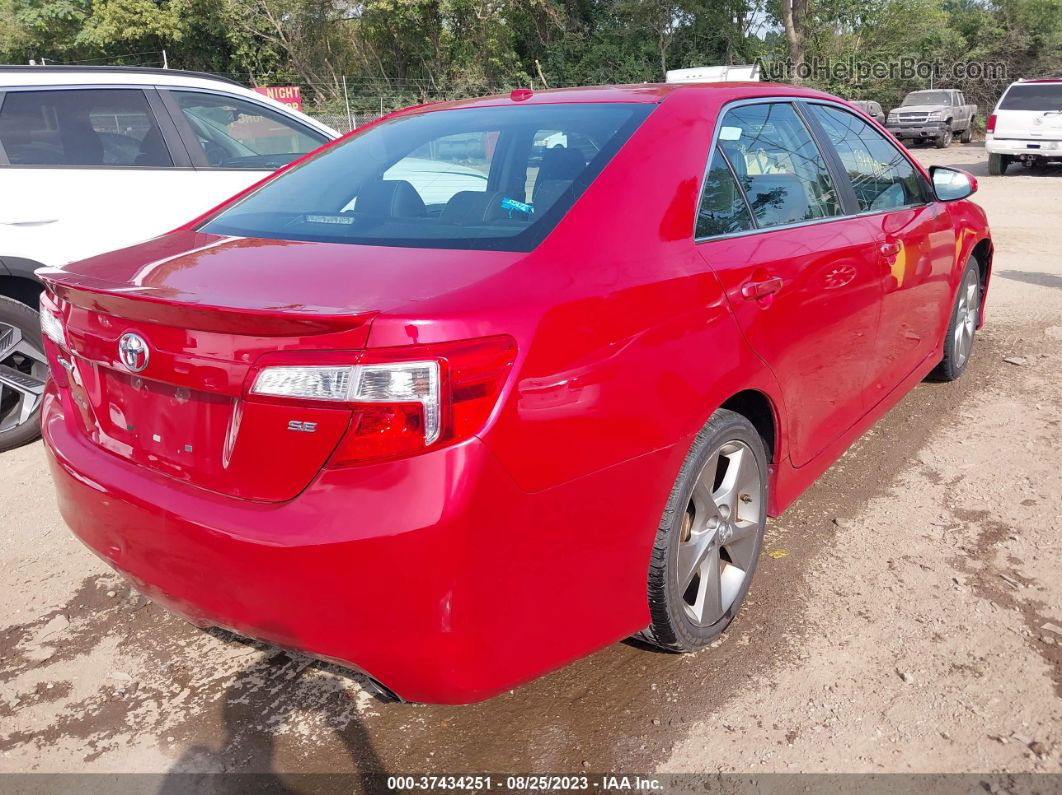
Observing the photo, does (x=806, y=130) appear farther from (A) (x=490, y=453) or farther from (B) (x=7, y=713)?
(B) (x=7, y=713)

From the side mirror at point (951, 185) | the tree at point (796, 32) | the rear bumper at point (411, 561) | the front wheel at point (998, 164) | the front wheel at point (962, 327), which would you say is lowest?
the front wheel at point (998, 164)

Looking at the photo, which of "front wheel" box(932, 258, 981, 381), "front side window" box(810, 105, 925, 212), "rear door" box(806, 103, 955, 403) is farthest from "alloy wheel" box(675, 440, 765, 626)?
"front wheel" box(932, 258, 981, 381)

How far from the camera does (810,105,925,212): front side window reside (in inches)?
135

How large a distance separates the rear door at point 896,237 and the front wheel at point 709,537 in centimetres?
106

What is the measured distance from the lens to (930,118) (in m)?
25.6

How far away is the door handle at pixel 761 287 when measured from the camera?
2473 mm

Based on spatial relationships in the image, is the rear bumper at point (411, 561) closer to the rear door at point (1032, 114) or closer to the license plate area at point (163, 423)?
the license plate area at point (163, 423)

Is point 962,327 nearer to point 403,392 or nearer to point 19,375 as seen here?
point 403,392

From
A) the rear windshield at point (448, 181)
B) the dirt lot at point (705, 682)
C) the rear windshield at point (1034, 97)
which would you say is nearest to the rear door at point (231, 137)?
the rear windshield at point (448, 181)

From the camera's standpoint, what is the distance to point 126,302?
1979 mm

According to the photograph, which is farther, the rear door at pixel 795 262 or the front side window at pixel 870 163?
the front side window at pixel 870 163

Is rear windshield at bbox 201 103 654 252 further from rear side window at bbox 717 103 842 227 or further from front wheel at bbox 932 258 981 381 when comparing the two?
front wheel at bbox 932 258 981 381

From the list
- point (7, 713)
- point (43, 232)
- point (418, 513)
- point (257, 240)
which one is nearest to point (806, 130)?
point (257, 240)

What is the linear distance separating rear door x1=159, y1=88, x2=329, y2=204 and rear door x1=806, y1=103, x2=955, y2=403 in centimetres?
314
